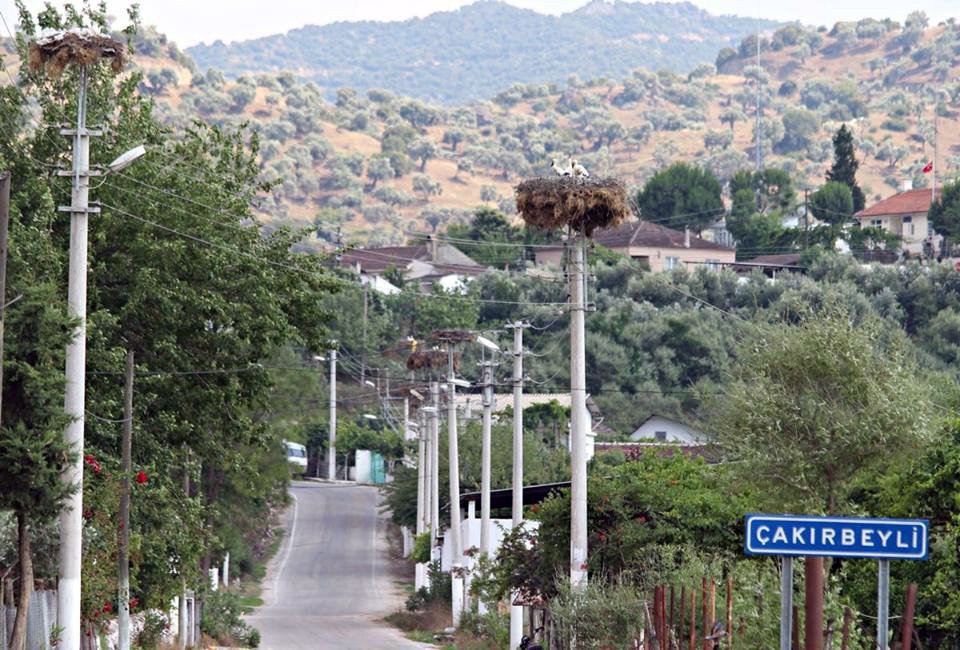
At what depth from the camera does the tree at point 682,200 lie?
160500 millimetres

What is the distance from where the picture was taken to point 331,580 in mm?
69312

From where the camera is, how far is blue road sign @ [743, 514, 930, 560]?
41.5ft

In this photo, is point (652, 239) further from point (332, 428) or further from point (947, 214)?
point (332, 428)

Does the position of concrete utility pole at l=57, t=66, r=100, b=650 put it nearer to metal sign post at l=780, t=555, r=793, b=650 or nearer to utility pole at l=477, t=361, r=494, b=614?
metal sign post at l=780, t=555, r=793, b=650

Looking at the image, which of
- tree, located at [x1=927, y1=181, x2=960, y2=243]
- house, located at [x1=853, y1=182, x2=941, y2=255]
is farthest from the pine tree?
tree, located at [x1=927, y1=181, x2=960, y2=243]

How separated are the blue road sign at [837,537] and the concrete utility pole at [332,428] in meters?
79.1

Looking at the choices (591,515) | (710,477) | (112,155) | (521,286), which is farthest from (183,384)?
(521,286)

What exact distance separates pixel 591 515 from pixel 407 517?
4316 centimetres

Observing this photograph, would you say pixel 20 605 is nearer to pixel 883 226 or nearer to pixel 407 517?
pixel 407 517

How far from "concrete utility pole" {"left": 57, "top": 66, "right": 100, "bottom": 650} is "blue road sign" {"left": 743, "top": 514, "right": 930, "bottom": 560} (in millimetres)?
13984

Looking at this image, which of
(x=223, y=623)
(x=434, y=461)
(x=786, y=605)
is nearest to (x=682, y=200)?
(x=434, y=461)

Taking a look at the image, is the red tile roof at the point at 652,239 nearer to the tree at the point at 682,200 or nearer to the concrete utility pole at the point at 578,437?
the tree at the point at 682,200

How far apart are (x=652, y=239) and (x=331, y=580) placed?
78926 mm

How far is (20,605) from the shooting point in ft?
88.8
